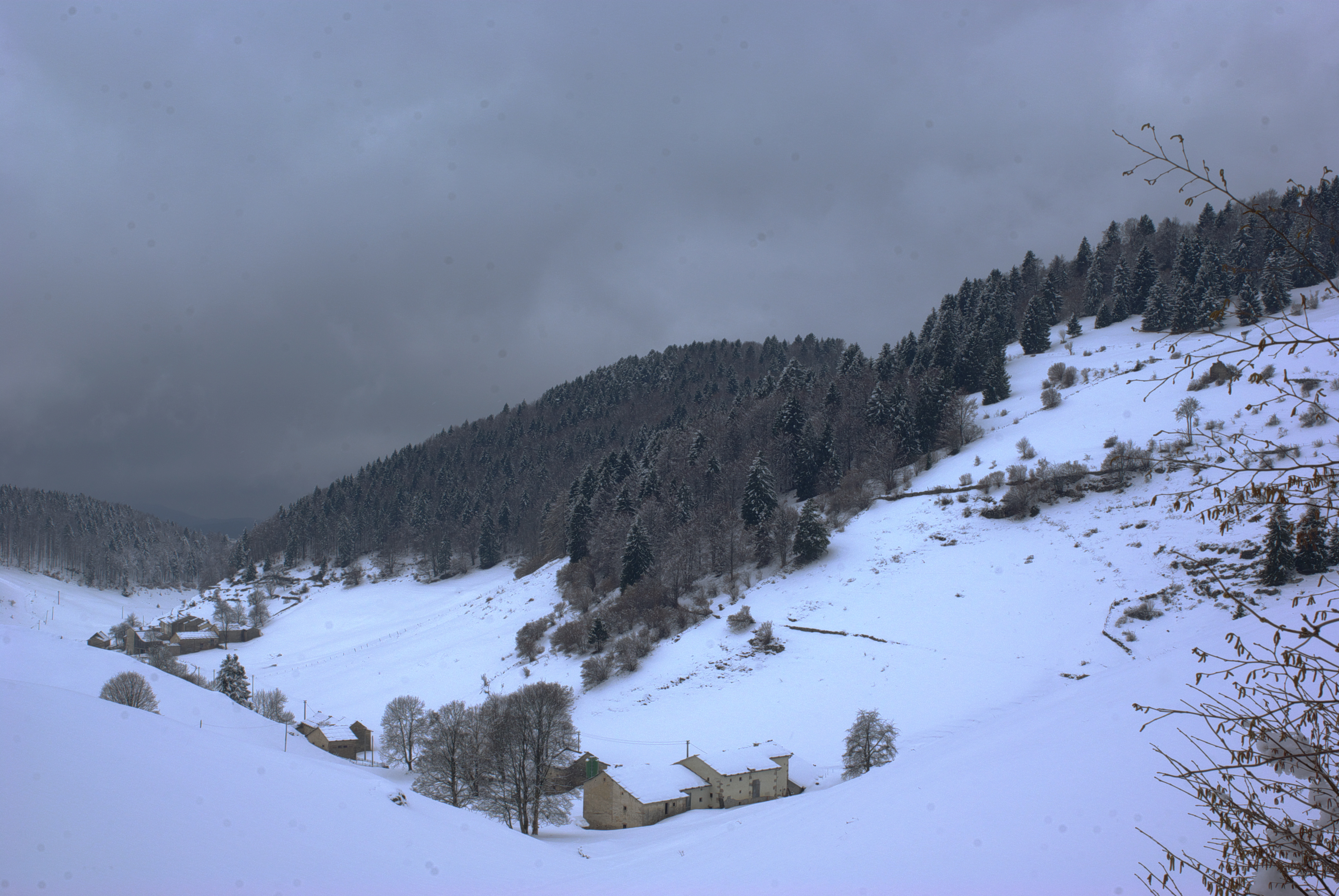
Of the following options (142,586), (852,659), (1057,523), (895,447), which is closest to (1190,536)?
(1057,523)

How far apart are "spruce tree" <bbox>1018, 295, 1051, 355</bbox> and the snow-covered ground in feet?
9.51

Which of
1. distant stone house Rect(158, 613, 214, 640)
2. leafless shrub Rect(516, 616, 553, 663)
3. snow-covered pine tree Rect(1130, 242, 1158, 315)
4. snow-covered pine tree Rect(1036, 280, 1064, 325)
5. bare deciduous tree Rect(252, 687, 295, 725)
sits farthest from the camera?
snow-covered pine tree Rect(1036, 280, 1064, 325)

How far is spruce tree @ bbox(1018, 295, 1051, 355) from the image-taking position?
68750 millimetres

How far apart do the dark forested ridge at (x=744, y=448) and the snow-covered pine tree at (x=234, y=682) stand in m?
22.0

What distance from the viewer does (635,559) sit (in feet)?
158

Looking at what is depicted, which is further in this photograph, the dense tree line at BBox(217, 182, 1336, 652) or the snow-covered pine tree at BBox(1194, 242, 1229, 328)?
the snow-covered pine tree at BBox(1194, 242, 1229, 328)

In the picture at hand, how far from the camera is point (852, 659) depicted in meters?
32.7

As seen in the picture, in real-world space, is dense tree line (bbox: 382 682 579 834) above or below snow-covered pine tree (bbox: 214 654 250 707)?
below

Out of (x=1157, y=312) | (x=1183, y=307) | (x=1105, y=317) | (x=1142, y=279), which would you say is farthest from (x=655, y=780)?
(x=1142, y=279)

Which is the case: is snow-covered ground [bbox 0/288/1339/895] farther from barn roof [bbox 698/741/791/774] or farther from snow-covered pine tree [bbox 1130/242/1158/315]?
snow-covered pine tree [bbox 1130/242/1158/315]

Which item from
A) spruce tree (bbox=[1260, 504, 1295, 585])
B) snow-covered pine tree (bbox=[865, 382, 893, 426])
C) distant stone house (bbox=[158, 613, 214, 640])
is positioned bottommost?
spruce tree (bbox=[1260, 504, 1295, 585])

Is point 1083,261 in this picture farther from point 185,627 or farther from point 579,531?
point 185,627

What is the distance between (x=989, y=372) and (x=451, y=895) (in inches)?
2373

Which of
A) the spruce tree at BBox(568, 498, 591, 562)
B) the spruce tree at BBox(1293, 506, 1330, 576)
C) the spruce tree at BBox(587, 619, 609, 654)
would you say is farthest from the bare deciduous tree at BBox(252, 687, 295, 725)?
the spruce tree at BBox(1293, 506, 1330, 576)
